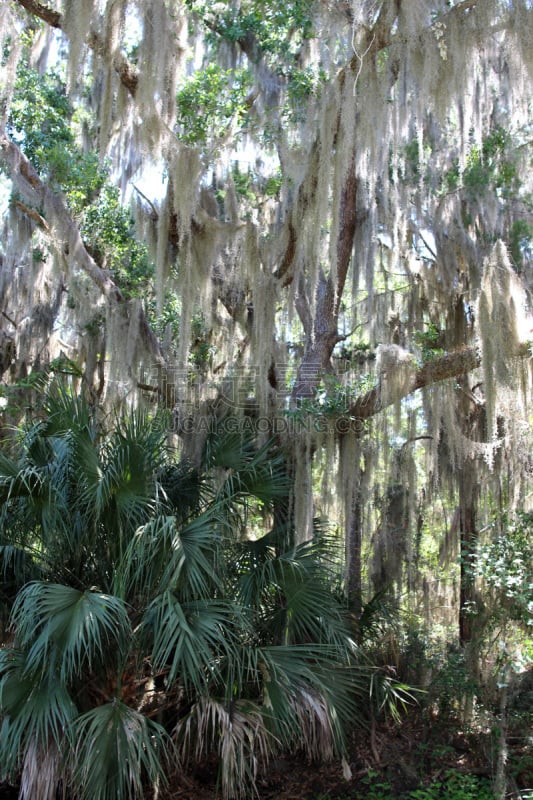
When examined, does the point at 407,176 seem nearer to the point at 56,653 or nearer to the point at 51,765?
the point at 56,653

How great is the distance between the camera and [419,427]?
9.62 meters

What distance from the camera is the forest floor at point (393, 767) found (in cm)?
546

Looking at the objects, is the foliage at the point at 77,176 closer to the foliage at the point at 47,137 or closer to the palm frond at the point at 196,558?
the foliage at the point at 47,137

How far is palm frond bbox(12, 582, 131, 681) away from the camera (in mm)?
4281

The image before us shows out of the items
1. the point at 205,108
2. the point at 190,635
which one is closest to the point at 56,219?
the point at 205,108

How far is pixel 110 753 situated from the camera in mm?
4168

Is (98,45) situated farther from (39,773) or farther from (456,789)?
(456,789)

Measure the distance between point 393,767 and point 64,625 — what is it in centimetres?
328

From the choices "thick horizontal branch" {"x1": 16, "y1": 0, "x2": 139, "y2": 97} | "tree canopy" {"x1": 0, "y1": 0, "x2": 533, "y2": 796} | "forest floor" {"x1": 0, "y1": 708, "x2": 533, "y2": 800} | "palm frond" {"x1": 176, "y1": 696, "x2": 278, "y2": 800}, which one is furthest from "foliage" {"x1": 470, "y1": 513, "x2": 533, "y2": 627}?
"thick horizontal branch" {"x1": 16, "y1": 0, "x2": 139, "y2": 97}

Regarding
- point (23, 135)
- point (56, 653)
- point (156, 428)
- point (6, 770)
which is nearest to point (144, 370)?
point (156, 428)

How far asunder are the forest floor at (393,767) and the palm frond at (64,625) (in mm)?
1352

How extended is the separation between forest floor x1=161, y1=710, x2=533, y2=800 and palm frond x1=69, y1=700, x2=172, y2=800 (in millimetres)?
988

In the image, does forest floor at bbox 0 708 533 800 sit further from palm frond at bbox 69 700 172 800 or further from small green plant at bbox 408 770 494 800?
palm frond at bbox 69 700 172 800

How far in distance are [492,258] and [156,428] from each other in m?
2.96
